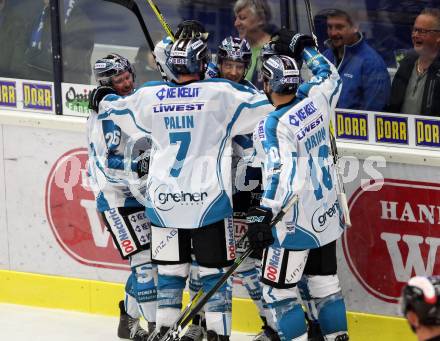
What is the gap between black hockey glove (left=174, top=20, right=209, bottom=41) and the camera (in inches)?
237

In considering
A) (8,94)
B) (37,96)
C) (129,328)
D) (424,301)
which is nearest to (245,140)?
(129,328)

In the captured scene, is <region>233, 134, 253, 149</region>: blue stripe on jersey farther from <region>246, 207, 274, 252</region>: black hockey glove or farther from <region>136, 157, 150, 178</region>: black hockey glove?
<region>246, 207, 274, 252</region>: black hockey glove

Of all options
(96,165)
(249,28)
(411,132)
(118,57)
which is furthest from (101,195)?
(411,132)

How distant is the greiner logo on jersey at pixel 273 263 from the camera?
5574 millimetres

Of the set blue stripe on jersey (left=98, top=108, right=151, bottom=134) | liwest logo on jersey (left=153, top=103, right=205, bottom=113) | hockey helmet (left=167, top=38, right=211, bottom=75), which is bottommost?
blue stripe on jersey (left=98, top=108, right=151, bottom=134)

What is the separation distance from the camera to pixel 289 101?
5.49 meters

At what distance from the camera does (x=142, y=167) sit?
6203mm

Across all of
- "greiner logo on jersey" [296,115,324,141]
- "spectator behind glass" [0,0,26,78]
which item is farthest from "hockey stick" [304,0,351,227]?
"spectator behind glass" [0,0,26,78]

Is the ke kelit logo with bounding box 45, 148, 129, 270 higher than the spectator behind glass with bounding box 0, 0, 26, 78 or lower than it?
lower

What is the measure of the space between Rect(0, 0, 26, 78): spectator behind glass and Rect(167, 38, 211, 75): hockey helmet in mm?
1727

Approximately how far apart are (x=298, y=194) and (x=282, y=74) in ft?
1.75

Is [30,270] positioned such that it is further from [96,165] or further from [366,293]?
[366,293]

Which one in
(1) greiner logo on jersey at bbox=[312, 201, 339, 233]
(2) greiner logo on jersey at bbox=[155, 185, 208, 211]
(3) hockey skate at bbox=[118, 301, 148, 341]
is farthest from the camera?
(3) hockey skate at bbox=[118, 301, 148, 341]

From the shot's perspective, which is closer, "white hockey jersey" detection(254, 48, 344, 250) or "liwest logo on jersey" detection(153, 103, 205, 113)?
"white hockey jersey" detection(254, 48, 344, 250)
